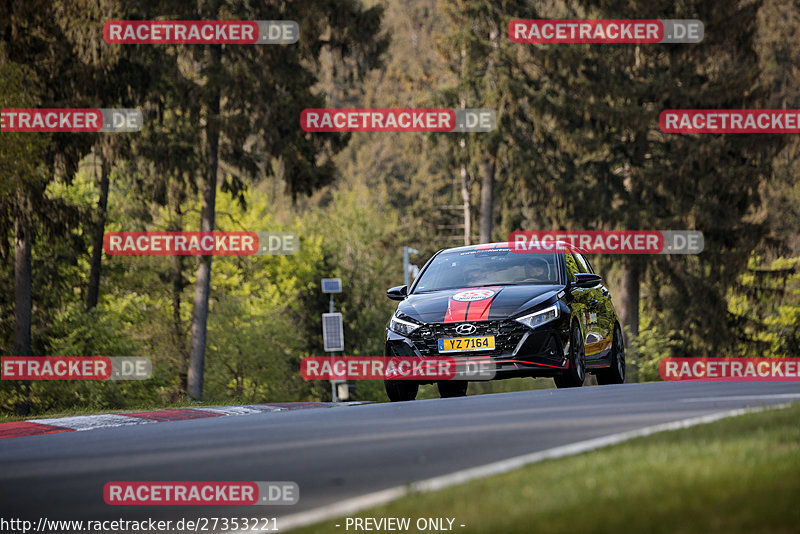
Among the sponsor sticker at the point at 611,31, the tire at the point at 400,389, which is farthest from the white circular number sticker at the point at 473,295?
the sponsor sticker at the point at 611,31

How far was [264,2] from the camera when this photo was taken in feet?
107

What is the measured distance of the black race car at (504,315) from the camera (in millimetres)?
13586

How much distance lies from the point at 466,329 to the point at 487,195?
31109 millimetres

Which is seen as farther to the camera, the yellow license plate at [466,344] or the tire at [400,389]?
the tire at [400,389]

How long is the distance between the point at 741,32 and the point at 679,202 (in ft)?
22.0

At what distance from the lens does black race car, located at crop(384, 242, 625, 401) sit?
13586mm

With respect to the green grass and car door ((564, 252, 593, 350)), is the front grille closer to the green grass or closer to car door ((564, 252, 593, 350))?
car door ((564, 252, 593, 350))

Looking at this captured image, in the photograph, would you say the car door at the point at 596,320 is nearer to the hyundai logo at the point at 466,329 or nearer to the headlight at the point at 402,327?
the hyundai logo at the point at 466,329

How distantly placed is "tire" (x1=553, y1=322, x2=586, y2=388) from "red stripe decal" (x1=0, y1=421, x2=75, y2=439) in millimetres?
5779

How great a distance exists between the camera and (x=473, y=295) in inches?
552

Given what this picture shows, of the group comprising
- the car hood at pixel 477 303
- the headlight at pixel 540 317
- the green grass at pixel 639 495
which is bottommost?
the green grass at pixel 639 495

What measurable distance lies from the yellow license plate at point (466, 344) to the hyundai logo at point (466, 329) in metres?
0.07

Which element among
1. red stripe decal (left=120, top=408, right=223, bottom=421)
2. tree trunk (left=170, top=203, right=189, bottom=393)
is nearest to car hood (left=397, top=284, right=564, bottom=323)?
red stripe decal (left=120, top=408, right=223, bottom=421)

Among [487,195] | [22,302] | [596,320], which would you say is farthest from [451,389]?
[487,195]
